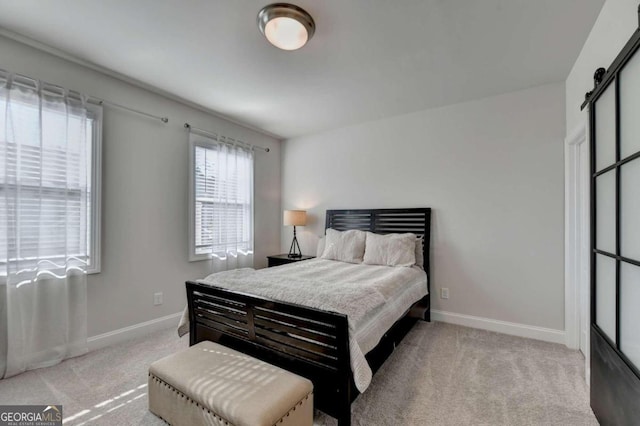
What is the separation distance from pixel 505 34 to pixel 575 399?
8.48ft

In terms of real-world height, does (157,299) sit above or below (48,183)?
below

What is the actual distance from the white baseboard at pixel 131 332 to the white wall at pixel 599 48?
428 cm

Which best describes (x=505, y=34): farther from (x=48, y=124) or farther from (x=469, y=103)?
(x=48, y=124)

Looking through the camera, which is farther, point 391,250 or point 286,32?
point 391,250

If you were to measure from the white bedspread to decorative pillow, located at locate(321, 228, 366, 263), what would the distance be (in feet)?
1.21

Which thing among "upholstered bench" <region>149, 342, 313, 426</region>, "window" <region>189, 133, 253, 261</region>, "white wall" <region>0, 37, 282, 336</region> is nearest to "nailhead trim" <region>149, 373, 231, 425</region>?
"upholstered bench" <region>149, 342, 313, 426</region>

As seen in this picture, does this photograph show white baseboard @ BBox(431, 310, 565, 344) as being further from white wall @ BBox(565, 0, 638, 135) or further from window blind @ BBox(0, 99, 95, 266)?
window blind @ BBox(0, 99, 95, 266)

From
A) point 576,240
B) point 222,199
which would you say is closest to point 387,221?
point 576,240

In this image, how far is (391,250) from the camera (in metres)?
3.20

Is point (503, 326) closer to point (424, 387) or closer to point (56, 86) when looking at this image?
point (424, 387)

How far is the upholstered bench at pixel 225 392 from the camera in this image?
1.30 metres

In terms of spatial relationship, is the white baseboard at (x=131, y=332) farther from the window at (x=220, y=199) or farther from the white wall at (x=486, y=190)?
the white wall at (x=486, y=190)

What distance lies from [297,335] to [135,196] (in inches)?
89.5

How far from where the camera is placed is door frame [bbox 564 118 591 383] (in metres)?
2.45
